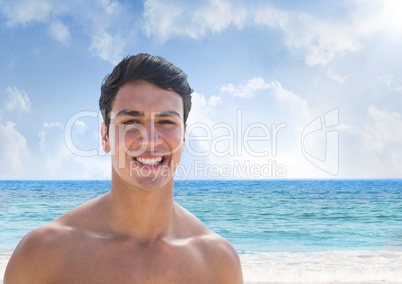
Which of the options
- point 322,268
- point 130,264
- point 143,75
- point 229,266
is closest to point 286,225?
point 322,268

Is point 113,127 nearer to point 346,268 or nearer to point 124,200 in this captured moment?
point 124,200

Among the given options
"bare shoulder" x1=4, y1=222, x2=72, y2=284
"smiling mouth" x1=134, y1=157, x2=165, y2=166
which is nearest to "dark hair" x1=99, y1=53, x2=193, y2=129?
"smiling mouth" x1=134, y1=157, x2=165, y2=166

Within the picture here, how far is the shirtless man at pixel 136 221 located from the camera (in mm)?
2172

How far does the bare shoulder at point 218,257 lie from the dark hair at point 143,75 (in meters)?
0.71

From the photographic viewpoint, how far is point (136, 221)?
93.0 inches

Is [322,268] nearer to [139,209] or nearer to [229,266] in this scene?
[229,266]

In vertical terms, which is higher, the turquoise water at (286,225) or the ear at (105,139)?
the ear at (105,139)

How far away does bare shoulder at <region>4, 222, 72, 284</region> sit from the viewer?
216 cm

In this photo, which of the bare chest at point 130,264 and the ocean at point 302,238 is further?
the ocean at point 302,238

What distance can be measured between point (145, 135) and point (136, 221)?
46cm

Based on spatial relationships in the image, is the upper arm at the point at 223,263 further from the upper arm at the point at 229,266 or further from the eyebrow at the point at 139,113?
the eyebrow at the point at 139,113

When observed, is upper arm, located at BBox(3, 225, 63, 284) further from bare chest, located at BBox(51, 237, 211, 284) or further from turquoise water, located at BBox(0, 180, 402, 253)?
turquoise water, located at BBox(0, 180, 402, 253)

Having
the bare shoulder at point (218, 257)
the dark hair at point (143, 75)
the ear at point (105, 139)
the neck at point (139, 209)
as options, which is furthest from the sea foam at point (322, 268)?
the dark hair at point (143, 75)

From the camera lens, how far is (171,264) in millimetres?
2371
